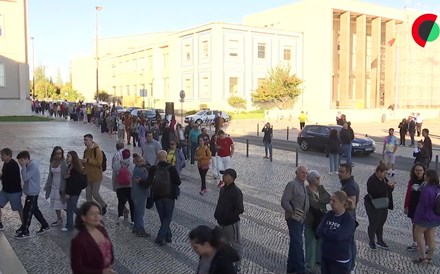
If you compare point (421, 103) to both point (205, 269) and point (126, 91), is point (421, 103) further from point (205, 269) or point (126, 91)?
point (205, 269)

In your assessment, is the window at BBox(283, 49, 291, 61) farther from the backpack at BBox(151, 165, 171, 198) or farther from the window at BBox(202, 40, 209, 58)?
the backpack at BBox(151, 165, 171, 198)

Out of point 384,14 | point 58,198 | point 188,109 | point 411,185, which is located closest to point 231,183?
point 411,185

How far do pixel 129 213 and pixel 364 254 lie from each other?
16.2 ft

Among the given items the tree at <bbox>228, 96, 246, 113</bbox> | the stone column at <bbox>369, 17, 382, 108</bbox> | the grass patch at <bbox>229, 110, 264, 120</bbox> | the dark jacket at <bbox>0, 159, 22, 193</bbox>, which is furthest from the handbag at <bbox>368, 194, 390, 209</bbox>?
the stone column at <bbox>369, 17, 382, 108</bbox>

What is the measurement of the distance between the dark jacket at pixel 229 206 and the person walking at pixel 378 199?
94.8 inches

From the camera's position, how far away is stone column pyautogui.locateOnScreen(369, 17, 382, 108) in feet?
207

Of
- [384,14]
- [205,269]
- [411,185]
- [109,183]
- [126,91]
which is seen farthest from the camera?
[126,91]

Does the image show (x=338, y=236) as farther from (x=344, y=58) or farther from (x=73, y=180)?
(x=344, y=58)

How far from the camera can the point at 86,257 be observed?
4.04 meters

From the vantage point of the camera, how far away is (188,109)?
58.9 metres

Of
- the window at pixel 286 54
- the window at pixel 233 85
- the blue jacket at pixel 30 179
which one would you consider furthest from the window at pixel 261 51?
the blue jacket at pixel 30 179

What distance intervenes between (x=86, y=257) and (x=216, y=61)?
51.1 m

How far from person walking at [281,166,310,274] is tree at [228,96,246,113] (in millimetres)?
47960

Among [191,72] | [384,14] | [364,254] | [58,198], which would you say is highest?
[384,14]
